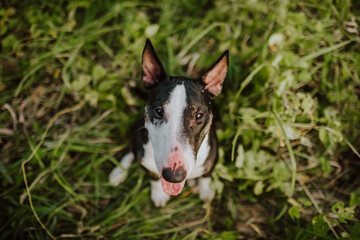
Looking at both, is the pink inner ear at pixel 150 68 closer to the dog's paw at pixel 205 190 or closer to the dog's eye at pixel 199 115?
the dog's eye at pixel 199 115

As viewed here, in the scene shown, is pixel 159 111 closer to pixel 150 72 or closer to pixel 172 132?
pixel 172 132

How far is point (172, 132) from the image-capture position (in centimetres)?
179

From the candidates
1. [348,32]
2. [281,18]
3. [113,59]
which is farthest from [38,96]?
[348,32]

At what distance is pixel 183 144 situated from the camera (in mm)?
1771

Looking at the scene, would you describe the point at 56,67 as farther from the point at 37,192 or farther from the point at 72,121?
the point at 37,192

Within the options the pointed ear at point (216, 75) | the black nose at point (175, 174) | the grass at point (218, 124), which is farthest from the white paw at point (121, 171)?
the pointed ear at point (216, 75)

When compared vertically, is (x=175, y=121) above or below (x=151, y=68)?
below

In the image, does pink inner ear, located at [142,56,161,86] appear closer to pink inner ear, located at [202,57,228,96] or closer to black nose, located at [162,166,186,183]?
pink inner ear, located at [202,57,228,96]

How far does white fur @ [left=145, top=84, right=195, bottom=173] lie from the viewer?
69.2 inches

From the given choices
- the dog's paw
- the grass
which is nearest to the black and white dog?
the dog's paw

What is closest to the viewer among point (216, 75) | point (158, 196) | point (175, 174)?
point (175, 174)

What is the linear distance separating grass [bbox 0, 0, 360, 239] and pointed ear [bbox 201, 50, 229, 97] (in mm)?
589

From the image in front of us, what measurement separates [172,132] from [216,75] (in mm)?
685

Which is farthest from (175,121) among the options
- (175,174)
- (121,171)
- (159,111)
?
(121,171)
